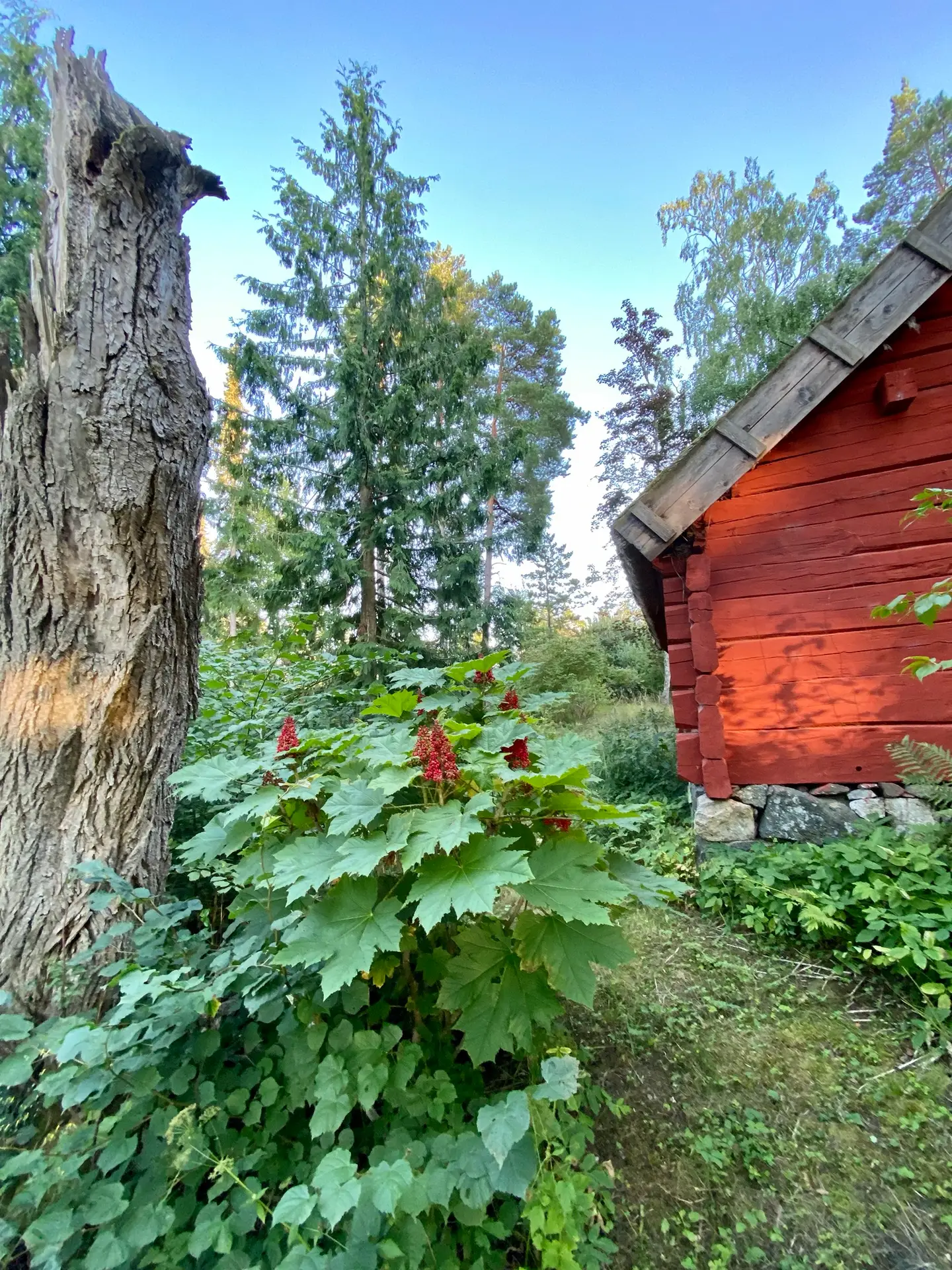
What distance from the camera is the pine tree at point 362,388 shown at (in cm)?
823

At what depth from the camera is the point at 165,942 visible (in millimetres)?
1624

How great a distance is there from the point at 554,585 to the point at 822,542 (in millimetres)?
21566

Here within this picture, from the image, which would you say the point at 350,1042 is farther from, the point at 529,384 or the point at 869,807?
the point at 529,384

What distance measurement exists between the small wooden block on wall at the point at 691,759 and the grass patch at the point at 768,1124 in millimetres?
1344

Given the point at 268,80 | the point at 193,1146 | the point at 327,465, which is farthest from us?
the point at 327,465

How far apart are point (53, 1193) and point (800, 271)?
17724 mm

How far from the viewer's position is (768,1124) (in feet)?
6.29

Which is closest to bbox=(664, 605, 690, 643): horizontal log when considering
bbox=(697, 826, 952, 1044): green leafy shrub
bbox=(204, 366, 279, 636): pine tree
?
bbox=(697, 826, 952, 1044): green leafy shrub

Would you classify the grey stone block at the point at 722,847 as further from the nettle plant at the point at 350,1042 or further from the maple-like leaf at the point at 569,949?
the maple-like leaf at the point at 569,949

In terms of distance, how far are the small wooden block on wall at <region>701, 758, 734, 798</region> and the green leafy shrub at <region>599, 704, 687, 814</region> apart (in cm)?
145

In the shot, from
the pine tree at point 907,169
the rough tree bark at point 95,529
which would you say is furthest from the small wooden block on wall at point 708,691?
the pine tree at point 907,169

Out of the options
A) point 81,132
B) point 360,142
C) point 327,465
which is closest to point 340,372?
point 327,465

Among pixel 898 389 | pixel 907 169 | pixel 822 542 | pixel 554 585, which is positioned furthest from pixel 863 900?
pixel 554 585

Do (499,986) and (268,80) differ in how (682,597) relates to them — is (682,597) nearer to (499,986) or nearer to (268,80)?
(499,986)
